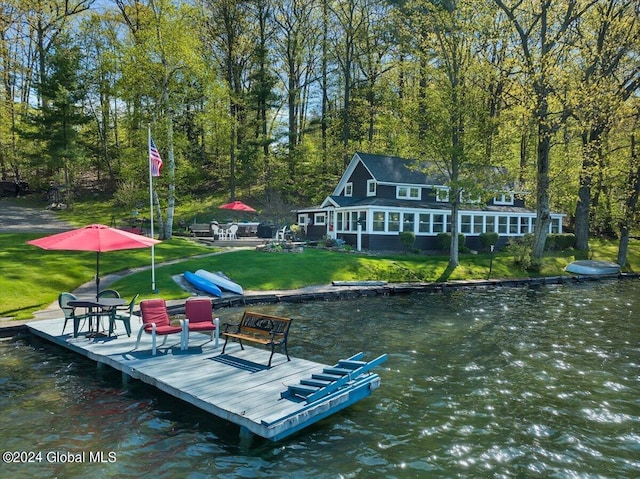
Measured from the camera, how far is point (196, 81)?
29766mm

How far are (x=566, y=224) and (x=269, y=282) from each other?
36598 millimetres

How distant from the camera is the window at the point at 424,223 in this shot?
32.3 metres

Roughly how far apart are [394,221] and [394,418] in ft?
79.6

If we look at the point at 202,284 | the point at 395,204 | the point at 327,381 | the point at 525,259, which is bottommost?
the point at 327,381

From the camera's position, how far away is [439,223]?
33219 mm

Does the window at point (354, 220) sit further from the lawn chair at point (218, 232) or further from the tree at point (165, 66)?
the tree at point (165, 66)

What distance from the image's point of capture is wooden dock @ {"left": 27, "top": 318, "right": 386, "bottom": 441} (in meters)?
6.83

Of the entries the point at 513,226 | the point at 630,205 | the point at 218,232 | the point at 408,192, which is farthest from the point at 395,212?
the point at 630,205

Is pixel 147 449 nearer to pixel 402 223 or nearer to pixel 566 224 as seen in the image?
pixel 402 223

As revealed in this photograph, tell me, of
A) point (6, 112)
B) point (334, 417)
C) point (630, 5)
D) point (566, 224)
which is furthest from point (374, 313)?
point (6, 112)

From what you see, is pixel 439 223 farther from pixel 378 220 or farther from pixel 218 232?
pixel 218 232

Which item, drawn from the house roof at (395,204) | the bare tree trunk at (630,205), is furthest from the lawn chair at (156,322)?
the bare tree trunk at (630,205)

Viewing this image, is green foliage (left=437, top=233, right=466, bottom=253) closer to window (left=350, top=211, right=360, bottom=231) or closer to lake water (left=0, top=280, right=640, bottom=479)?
window (left=350, top=211, right=360, bottom=231)

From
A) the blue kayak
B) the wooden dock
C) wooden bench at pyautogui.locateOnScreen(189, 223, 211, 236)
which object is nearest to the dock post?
the wooden dock
